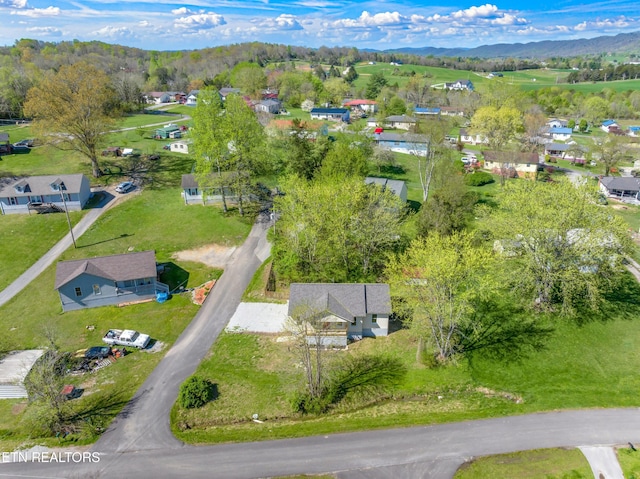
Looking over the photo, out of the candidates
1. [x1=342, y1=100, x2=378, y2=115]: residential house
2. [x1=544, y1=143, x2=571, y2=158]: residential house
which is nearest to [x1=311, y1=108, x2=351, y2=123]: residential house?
[x1=342, y1=100, x2=378, y2=115]: residential house

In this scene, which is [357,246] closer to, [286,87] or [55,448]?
[55,448]

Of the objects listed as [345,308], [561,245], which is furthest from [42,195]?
[561,245]

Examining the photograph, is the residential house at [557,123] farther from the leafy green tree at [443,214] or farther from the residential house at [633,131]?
the leafy green tree at [443,214]

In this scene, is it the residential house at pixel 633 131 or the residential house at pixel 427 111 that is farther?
the residential house at pixel 427 111

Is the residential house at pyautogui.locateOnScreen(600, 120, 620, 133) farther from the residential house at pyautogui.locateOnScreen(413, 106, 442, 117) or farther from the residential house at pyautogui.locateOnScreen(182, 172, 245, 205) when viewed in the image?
the residential house at pyautogui.locateOnScreen(182, 172, 245, 205)

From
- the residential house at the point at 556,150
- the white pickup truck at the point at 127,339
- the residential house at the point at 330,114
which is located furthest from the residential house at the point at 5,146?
the residential house at the point at 556,150

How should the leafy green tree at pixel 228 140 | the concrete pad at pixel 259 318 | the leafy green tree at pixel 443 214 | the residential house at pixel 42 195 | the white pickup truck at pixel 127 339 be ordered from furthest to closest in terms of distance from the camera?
the residential house at pixel 42 195, the leafy green tree at pixel 228 140, the leafy green tree at pixel 443 214, the concrete pad at pixel 259 318, the white pickup truck at pixel 127 339

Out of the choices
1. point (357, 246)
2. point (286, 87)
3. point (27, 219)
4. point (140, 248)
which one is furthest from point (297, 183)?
point (286, 87)
